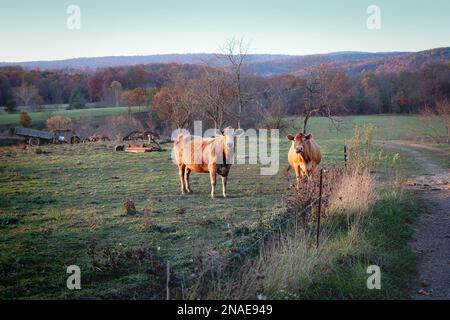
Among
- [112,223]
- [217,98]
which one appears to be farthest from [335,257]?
[217,98]

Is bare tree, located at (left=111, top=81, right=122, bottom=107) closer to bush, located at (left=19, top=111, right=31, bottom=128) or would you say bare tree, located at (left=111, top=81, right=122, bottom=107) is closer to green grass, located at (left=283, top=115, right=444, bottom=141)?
bush, located at (left=19, top=111, right=31, bottom=128)

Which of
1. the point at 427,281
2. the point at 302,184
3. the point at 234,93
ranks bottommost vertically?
the point at 427,281

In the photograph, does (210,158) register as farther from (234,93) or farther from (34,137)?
(34,137)

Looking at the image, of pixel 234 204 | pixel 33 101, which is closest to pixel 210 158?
pixel 234 204

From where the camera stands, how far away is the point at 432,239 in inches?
339

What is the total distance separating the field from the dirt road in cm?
302

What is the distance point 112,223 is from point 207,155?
488 centimetres

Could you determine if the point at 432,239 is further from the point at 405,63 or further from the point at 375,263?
the point at 405,63

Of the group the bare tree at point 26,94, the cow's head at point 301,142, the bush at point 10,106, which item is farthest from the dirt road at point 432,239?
the bare tree at point 26,94

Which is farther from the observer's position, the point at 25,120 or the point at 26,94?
the point at 26,94

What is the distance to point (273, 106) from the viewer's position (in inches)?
1330
